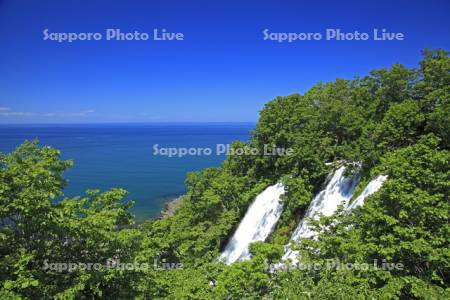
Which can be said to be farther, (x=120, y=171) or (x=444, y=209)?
(x=120, y=171)

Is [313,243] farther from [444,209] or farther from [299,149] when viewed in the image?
[299,149]

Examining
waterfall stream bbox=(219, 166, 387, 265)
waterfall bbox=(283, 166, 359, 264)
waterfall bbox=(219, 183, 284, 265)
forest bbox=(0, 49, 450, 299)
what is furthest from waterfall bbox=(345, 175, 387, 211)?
waterfall bbox=(219, 183, 284, 265)

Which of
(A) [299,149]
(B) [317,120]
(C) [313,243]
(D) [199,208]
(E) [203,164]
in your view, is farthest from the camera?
(E) [203,164]

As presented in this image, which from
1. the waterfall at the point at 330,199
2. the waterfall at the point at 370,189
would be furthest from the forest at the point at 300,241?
the waterfall at the point at 330,199

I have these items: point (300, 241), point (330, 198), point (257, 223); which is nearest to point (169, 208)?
point (257, 223)

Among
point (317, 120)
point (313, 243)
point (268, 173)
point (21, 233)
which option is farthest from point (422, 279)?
point (268, 173)
